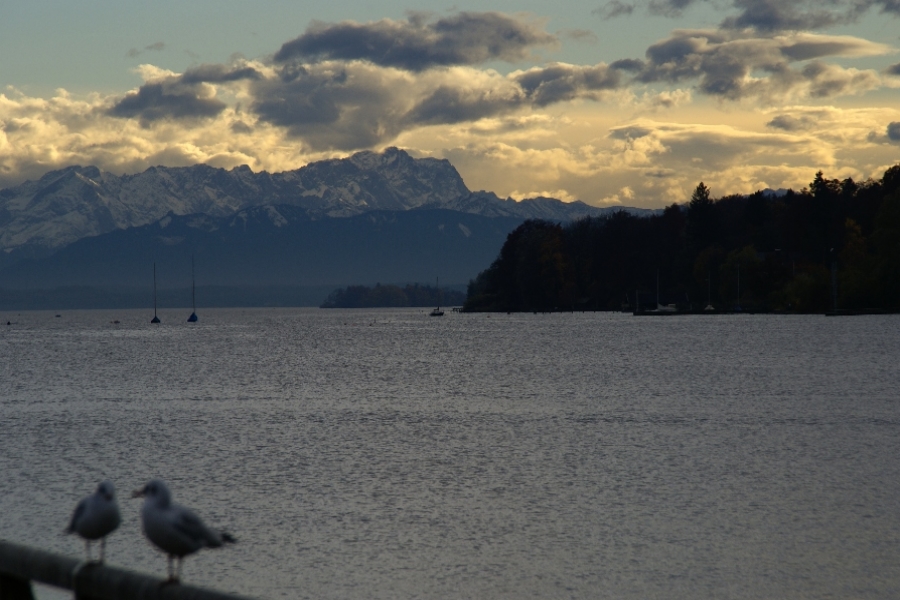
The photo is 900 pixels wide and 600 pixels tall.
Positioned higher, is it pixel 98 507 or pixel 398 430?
pixel 98 507

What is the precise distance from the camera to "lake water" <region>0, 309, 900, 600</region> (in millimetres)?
22688

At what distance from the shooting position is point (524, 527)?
87.2 feet

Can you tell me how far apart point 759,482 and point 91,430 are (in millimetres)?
32084

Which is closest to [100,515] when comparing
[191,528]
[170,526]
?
[170,526]

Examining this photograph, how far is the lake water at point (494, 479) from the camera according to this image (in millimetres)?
22688

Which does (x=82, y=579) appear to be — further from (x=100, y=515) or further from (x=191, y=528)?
(x=100, y=515)

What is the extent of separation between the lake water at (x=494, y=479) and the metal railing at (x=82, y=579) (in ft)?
40.4

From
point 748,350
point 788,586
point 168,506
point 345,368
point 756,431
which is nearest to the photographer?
point 168,506

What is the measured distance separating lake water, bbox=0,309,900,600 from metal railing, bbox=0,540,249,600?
12.3 meters

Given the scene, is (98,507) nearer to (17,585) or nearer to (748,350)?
(17,585)

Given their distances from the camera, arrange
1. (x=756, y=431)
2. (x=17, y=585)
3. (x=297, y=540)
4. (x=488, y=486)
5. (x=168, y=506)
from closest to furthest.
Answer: (x=17, y=585)
(x=168, y=506)
(x=297, y=540)
(x=488, y=486)
(x=756, y=431)

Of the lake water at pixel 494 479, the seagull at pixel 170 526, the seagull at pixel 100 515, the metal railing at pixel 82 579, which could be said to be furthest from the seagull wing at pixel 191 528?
the lake water at pixel 494 479

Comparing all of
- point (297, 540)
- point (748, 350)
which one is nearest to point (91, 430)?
point (297, 540)

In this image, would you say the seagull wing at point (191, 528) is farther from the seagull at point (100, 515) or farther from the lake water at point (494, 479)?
the lake water at point (494, 479)
